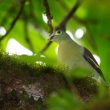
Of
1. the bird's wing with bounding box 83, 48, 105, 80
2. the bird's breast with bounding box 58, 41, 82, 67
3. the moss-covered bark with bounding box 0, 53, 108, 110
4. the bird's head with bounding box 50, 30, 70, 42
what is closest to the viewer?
the moss-covered bark with bounding box 0, 53, 108, 110

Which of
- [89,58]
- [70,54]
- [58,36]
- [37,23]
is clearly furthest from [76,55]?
[58,36]


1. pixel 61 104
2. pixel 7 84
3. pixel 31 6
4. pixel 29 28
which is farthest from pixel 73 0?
pixel 61 104

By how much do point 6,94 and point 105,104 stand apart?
3.09 ft

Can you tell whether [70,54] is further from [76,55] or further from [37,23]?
[37,23]

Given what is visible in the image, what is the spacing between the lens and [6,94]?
168cm

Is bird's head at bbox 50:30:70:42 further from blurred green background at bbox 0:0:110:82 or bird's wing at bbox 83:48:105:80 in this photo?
bird's wing at bbox 83:48:105:80

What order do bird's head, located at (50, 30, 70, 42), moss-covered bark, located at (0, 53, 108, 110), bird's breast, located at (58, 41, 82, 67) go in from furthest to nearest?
1. bird's head, located at (50, 30, 70, 42)
2. bird's breast, located at (58, 41, 82, 67)
3. moss-covered bark, located at (0, 53, 108, 110)

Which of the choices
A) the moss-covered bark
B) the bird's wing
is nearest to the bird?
the bird's wing

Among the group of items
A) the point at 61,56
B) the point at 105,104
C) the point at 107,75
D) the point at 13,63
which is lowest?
the point at 105,104

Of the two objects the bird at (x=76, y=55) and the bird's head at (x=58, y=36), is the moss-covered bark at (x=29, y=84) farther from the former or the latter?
the bird's head at (x=58, y=36)

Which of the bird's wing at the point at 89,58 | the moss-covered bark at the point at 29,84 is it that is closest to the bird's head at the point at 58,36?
the bird's wing at the point at 89,58

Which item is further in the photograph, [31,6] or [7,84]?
[31,6]

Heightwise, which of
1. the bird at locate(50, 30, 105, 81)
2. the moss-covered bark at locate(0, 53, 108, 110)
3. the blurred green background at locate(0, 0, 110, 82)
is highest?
the blurred green background at locate(0, 0, 110, 82)

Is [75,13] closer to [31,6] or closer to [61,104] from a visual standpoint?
[31,6]
